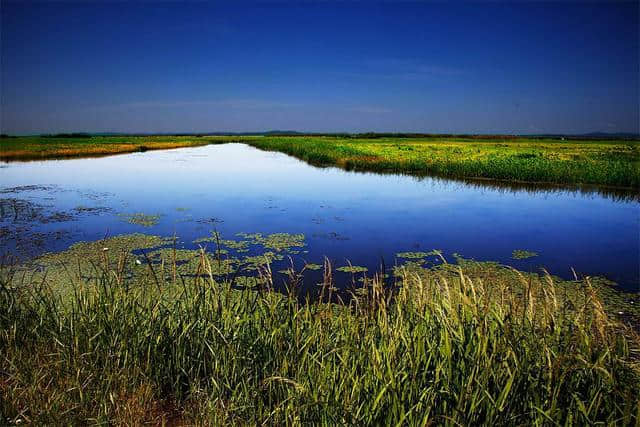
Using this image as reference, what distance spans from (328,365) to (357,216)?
8995mm

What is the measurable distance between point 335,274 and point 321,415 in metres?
4.20

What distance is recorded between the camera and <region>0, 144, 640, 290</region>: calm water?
8023 mm

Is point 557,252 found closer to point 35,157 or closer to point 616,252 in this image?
point 616,252

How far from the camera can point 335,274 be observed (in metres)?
6.49

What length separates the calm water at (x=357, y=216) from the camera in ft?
26.3

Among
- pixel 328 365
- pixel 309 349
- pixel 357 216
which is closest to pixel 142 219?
pixel 357 216

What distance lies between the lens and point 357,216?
11.2m

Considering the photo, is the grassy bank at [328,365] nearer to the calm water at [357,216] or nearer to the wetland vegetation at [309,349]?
the wetland vegetation at [309,349]

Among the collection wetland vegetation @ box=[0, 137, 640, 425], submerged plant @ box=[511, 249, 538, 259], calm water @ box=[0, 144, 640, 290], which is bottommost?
submerged plant @ box=[511, 249, 538, 259]

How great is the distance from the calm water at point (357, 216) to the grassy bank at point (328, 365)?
12.3 ft

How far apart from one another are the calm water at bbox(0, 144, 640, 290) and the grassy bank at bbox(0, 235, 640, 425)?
3.76 m

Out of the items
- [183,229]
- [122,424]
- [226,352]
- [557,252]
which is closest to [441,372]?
[226,352]

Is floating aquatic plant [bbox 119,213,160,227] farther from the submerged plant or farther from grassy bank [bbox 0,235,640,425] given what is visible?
the submerged plant

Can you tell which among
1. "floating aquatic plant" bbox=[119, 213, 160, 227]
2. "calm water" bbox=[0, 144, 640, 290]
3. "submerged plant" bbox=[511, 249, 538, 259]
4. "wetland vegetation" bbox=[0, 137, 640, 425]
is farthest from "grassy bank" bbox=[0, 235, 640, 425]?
"floating aquatic plant" bbox=[119, 213, 160, 227]
